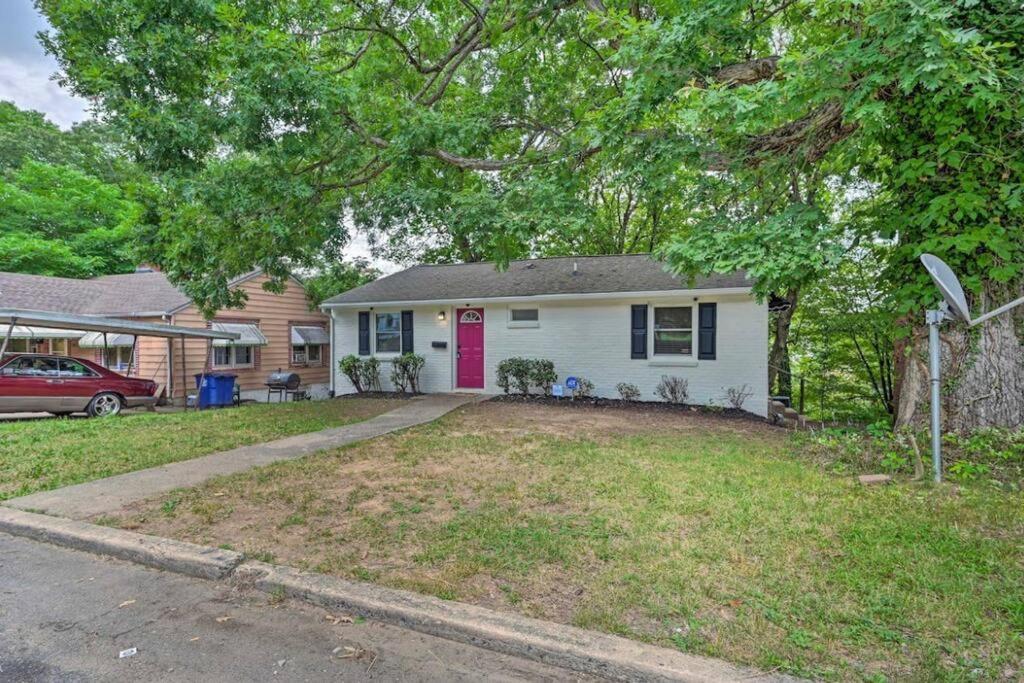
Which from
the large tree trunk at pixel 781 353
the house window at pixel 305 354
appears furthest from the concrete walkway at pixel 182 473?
the large tree trunk at pixel 781 353

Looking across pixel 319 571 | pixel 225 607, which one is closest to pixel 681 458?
pixel 319 571

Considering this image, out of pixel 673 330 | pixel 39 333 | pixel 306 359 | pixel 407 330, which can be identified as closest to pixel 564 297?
pixel 673 330

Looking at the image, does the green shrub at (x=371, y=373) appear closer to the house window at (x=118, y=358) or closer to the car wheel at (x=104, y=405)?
the car wheel at (x=104, y=405)

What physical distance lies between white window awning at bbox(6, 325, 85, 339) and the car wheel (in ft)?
8.14

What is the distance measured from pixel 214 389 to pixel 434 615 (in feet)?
40.6

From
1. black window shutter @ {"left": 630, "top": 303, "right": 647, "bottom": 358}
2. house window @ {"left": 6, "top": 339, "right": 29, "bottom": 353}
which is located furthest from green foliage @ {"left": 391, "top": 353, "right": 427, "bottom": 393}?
house window @ {"left": 6, "top": 339, "right": 29, "bottom": 353}

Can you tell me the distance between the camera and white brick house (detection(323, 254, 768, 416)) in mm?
10727

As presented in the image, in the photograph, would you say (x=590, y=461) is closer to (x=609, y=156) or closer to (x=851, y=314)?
(x=609, y=156)

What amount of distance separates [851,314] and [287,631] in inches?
536

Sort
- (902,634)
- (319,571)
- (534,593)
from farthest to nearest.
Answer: (319,571) → (534,593) → (902,634)

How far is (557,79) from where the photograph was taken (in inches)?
403

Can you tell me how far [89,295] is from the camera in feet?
51.8

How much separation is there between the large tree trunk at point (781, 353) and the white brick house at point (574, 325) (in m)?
3.47

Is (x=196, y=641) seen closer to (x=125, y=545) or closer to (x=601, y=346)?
(x=125, y=545)
